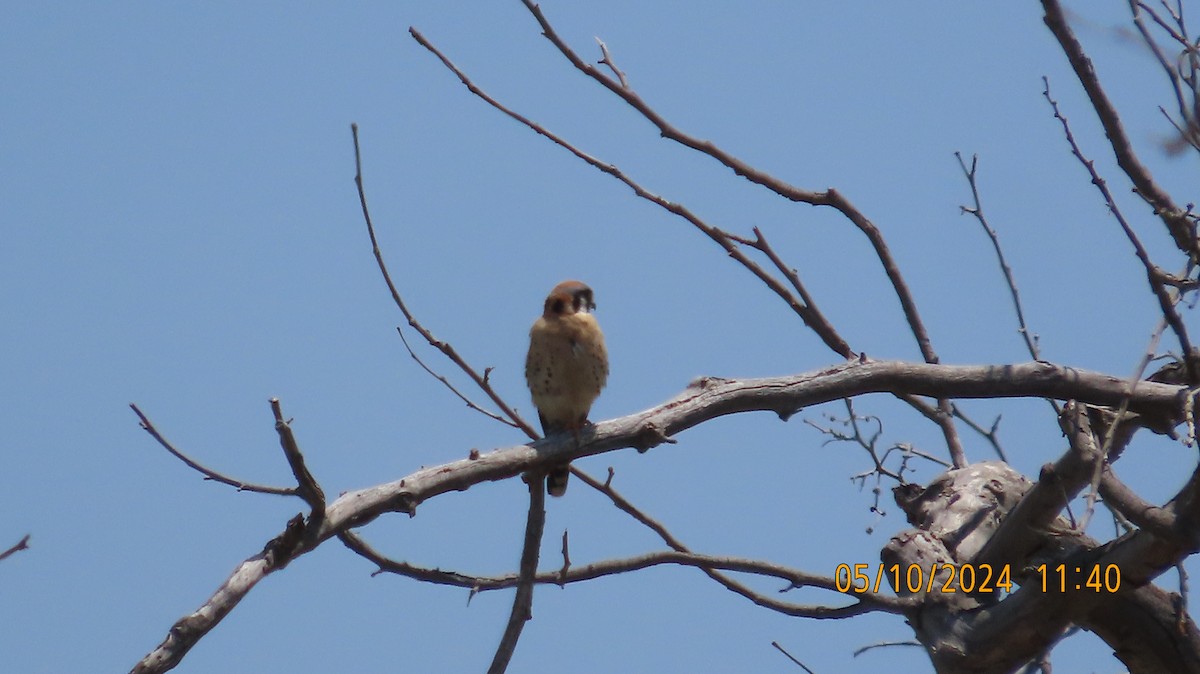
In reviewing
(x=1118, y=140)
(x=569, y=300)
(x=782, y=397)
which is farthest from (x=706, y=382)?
(x=569, y=300)

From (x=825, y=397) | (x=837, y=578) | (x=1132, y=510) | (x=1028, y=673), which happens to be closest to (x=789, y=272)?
(x=825, y=397)

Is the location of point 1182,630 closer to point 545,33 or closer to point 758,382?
point 758,382

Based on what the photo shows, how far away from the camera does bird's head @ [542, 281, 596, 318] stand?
512 centimetres

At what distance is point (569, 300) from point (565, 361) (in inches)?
11.7

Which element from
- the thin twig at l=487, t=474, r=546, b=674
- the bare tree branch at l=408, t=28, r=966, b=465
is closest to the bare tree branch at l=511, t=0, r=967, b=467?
the bare tree branch at l=408, t=28, r=966, b=465

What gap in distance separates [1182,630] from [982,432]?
4.14 ft

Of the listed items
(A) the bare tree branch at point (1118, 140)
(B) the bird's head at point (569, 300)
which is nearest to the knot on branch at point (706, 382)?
(A) the bare tree branch at point (1118, 140)

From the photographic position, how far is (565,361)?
4.98 meters

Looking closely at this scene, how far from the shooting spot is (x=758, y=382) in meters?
3.49

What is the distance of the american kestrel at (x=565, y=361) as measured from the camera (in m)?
4.91

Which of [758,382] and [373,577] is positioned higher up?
[758,382]

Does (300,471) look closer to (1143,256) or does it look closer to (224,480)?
(224,480)

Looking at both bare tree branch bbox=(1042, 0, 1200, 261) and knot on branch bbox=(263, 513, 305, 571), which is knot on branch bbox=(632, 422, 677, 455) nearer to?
knot on branch bbox=(263, 513, 305, 571)
